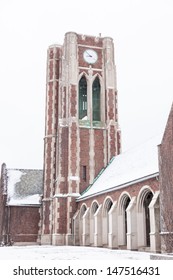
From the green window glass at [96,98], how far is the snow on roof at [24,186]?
1147 centimetres

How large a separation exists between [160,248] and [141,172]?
5543 mm

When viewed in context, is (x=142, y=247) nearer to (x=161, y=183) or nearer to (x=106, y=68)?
(x=161, y=183)

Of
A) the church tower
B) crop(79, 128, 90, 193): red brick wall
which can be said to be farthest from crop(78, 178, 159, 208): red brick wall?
the church tower

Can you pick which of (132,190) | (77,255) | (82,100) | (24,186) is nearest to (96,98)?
(82,100)

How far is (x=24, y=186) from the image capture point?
1827 inches

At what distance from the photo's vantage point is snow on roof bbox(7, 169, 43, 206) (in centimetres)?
4444

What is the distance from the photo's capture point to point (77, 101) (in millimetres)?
40375

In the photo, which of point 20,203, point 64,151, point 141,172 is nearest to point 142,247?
point 141,172

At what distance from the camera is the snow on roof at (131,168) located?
84.1 feet

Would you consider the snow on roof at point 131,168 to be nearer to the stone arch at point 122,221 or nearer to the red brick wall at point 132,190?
the red brick wall at point 132,190

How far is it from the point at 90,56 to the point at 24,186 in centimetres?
1675

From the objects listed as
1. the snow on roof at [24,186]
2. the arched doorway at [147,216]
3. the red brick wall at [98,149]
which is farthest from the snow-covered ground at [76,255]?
the snow on roof at [24,186]

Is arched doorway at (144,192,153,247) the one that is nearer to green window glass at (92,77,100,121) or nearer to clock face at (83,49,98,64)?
green window glass at (92,77,100,121)

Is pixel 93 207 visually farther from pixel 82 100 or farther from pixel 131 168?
pixel 82 100
